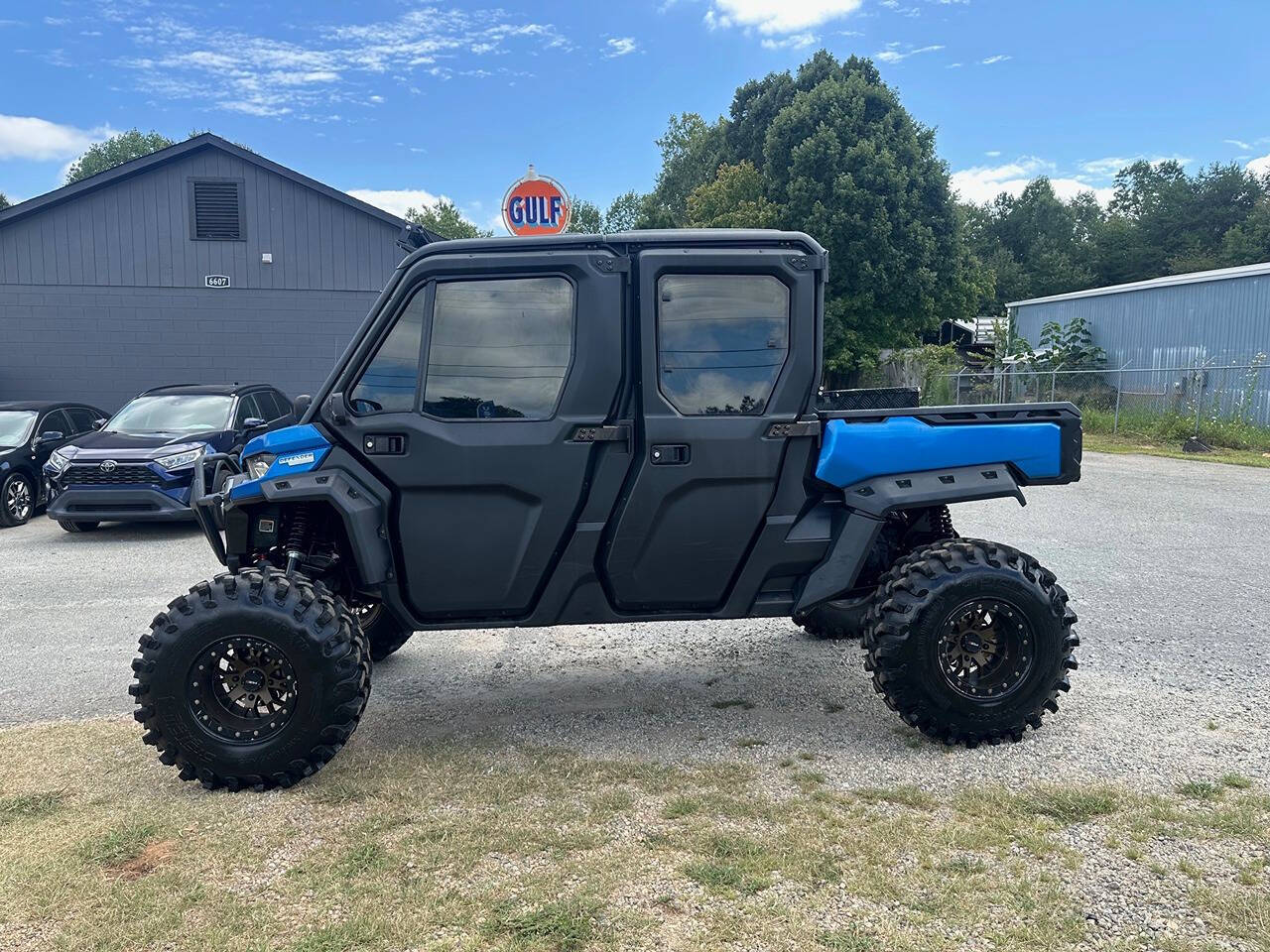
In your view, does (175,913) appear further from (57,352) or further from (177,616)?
(57,352)

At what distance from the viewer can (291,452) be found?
3.91 meters

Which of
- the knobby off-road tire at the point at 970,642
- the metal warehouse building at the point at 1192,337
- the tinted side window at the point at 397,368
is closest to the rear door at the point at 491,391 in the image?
the tinted side window at the point at 397,368

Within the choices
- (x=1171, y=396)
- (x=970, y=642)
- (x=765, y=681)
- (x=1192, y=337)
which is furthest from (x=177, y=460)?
(x=1192, y=337)

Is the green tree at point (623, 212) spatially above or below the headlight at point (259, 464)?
above

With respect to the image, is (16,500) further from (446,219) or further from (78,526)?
(446,219)

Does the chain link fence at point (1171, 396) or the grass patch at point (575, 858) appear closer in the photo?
the grass patch at point (575, 858)

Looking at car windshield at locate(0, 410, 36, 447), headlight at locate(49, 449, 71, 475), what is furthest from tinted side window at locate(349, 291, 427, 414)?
car windshield at locate(0, 410, 36, 447)

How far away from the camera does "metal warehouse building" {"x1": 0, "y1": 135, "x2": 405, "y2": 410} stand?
16.5 m

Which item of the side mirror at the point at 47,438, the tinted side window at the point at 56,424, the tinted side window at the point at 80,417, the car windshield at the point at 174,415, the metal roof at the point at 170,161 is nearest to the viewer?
the car windshield at the point at 174,415

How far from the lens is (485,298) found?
154 inches

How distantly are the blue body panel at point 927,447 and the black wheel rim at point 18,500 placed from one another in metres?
10.7

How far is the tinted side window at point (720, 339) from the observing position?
394 cm

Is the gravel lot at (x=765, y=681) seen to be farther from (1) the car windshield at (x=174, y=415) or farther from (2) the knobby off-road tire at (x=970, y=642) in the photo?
(1) the car windshield at (x=174, y=415)

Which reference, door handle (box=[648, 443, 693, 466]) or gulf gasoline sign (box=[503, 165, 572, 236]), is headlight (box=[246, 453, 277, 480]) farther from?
gulf gasoline sign (box=[503, 165, 572, 236])
